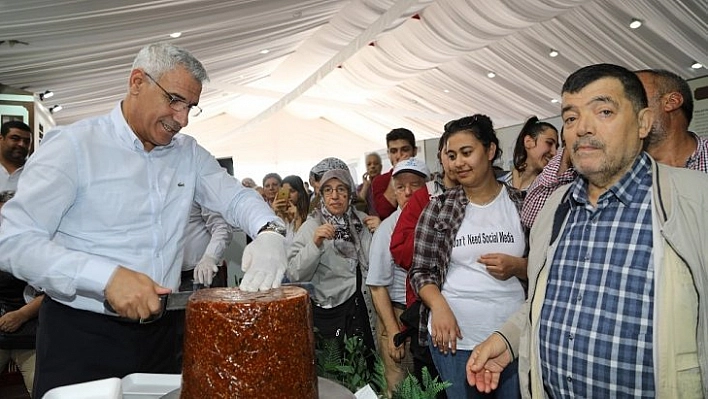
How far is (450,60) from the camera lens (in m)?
10.6

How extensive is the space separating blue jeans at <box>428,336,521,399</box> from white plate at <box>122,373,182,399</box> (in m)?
1.17

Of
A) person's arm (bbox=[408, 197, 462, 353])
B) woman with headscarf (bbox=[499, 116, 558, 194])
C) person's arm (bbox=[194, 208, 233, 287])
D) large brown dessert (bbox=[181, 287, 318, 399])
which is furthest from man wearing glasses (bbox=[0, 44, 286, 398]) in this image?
woman with headscarf (bbox=[499, 116, 558, 194])

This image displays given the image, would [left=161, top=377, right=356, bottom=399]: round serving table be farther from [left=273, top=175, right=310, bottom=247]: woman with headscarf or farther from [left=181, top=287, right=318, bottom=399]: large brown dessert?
[left=273, top=175, right=310, bottom=247]: woman with headscarf

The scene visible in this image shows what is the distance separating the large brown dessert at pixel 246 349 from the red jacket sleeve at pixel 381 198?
276 cm

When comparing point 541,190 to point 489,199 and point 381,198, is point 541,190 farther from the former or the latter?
point 381,198

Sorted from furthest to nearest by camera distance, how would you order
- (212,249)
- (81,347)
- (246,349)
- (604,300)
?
(212,249) → (81,347) → (604,300) → (246,349)

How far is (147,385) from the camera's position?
126cm

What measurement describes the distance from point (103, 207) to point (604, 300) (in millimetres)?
1407

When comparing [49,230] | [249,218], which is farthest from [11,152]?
[249,218]

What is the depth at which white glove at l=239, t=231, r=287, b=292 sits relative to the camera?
1.18 metres

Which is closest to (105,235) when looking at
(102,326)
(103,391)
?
(102,326)

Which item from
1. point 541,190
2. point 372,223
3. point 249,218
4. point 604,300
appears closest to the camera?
point 604,300

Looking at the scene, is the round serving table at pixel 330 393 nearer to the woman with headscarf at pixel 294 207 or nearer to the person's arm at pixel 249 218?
the person's arm at pixel 249 218

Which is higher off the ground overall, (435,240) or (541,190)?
(541,190)
